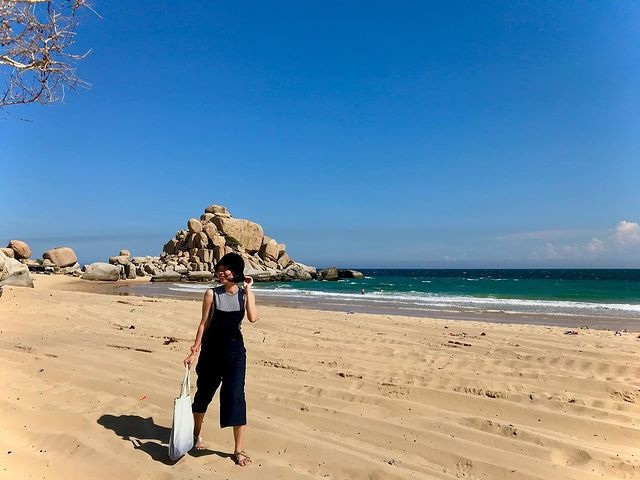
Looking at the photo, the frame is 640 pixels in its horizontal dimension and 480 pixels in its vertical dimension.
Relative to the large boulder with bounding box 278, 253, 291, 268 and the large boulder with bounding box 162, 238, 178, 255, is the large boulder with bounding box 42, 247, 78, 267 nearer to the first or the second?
the large boulder with bounding box 162, 238, 178, 255

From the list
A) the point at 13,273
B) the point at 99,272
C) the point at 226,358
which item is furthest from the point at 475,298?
the point at 99,272

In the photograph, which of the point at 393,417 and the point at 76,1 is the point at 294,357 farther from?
the point at 76,1

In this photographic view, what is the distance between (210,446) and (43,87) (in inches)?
134

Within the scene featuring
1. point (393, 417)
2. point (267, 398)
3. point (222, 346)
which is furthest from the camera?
point (267, 398)

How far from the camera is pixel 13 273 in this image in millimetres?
20094

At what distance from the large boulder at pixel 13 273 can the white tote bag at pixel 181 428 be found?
1904 cm

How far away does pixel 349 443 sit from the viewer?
418cm

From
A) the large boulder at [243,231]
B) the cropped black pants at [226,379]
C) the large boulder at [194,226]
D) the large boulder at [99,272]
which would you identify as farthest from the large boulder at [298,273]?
the cropped black pants at [226,379]

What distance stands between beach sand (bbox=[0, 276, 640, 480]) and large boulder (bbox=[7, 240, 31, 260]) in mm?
44779

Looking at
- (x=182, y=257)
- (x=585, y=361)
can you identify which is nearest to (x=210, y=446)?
(x=585, y=361)

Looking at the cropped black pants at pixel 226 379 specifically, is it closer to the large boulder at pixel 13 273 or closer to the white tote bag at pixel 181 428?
the white tote bag at pixel 181 428

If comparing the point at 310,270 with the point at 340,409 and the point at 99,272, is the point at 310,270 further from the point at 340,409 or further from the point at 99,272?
the point at 340,409

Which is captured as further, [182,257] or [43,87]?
[182,257]

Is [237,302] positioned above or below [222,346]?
above
